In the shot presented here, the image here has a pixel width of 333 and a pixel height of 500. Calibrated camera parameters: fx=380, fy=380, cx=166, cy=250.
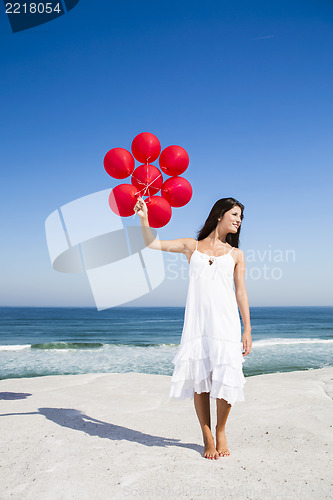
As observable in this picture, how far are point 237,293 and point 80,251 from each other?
11.5 feet

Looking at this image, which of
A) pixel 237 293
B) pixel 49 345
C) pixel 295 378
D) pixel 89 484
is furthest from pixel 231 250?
pixel 49 345

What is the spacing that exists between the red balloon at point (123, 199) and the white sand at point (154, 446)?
2.33 metres

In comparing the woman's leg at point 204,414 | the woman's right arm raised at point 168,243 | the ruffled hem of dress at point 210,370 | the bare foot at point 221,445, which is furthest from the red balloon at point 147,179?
the bare foot at point 221,445

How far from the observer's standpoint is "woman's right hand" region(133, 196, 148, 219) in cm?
385

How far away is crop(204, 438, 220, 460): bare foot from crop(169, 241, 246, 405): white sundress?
1.41 feet

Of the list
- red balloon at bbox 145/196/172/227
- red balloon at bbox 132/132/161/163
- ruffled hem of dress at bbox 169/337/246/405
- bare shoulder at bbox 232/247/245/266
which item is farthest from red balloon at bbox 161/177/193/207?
ruffled hem of dress at bbox 169/337/246/405

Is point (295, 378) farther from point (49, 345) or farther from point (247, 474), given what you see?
point (49, 345)

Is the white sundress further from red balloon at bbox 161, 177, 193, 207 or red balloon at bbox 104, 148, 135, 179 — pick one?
red balloon at bbox 104, 148, 135, 179

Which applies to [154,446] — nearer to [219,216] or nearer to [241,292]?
[241,292]

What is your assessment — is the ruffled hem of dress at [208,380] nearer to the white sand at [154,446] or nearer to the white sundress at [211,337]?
the white sundress at [211,337]

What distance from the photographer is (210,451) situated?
330 cm

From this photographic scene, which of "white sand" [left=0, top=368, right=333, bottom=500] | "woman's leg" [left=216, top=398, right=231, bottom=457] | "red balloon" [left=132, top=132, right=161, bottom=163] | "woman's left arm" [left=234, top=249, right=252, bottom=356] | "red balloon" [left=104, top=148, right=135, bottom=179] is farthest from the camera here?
"red balloon" [left=132, top=132, right=161, bottom=163]

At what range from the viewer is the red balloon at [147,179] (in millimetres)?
4418

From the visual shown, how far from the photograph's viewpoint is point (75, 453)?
3.34m
